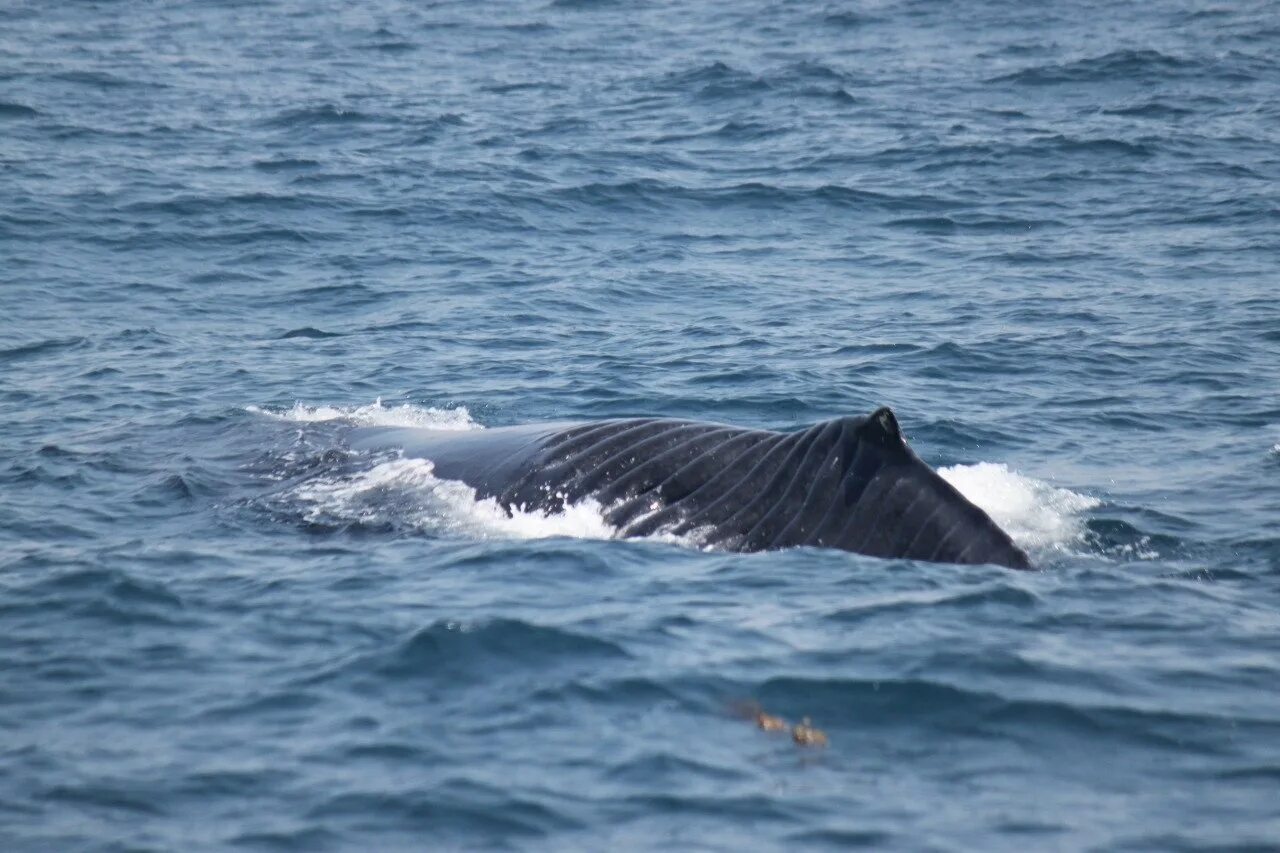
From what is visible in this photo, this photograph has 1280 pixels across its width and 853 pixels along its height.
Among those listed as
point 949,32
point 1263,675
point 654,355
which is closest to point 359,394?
point 654,355

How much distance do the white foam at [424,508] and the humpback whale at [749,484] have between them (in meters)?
0.12

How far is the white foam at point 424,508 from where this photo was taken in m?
11.7

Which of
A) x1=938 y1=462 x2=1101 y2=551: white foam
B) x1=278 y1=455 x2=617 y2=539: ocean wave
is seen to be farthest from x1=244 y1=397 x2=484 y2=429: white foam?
x1=938 y1=462 x2=1101 y2=551: white foam

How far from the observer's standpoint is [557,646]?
944 centimetres

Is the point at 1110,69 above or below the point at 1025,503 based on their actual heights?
above

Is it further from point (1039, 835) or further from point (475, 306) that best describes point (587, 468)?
point (475, 306)

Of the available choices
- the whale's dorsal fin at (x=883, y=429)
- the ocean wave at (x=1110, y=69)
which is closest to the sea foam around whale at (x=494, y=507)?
the whale's dorsal fin at (x=883, y=429)

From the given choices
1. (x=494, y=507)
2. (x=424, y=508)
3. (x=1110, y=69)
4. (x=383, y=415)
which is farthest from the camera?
(x=1110, y=69)

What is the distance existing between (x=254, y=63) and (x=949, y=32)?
16.3 meters

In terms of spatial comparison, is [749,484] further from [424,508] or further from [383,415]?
[383,415]

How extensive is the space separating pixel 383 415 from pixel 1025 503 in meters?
6.59

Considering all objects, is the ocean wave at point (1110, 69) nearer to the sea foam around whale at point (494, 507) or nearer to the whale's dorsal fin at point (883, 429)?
the sea foam around whale at point (494, 507)

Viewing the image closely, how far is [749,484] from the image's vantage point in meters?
11.3

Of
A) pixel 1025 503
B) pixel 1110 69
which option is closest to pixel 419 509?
pixel 1025 503
